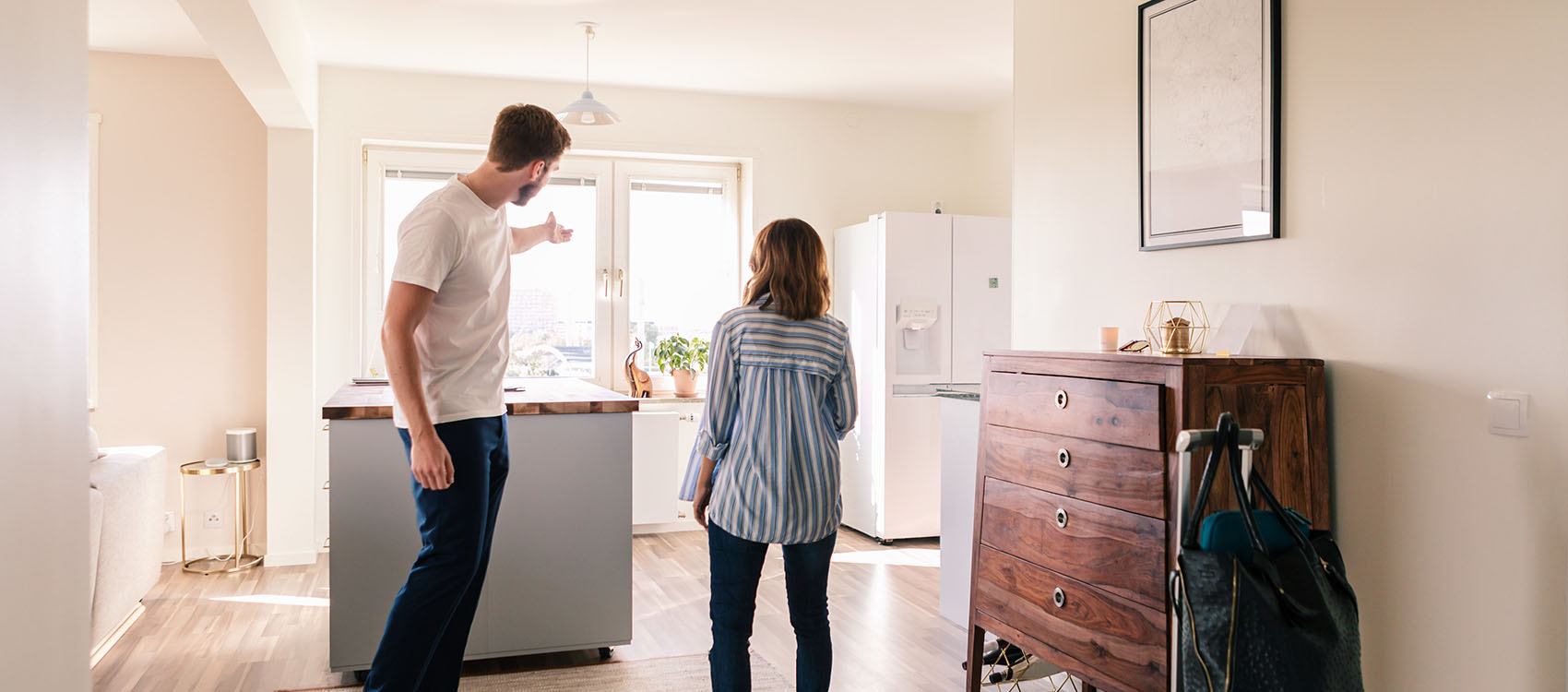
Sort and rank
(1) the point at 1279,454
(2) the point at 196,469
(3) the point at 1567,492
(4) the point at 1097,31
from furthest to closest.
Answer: (2) the point at 196,469 < (4) the point at 1097,31 < (1) the point at 1279,454 < (3) the point at 1567,492

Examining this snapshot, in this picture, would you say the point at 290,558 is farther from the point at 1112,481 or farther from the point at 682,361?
the point at 1112,481

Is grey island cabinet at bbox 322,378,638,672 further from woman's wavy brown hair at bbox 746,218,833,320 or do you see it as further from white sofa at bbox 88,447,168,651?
woman's wavy brown hair at bbox 746,218,833,320

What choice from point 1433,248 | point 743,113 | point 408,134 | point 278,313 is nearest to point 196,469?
point 278,313

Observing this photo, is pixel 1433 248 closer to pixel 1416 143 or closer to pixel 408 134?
pixel 1416 143

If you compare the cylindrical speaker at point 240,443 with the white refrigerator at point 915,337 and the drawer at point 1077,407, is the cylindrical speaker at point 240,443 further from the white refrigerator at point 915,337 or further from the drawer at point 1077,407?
the drawer at point 1077,407

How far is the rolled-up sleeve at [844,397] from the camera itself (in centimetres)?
213

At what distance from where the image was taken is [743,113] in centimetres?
541

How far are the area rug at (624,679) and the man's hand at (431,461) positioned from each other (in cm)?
97

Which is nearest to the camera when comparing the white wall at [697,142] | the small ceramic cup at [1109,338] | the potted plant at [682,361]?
the small ceramic cup at [1109,338]

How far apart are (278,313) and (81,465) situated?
10.9 feet

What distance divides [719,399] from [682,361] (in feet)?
10.9

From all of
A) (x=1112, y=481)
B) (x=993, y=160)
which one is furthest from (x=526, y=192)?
(x=993, y=160)

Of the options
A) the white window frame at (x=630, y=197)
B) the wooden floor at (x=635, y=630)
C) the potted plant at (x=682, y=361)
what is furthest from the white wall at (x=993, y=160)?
the wooden floor at (x=635, y=630)

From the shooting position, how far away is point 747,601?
2.06 metres
